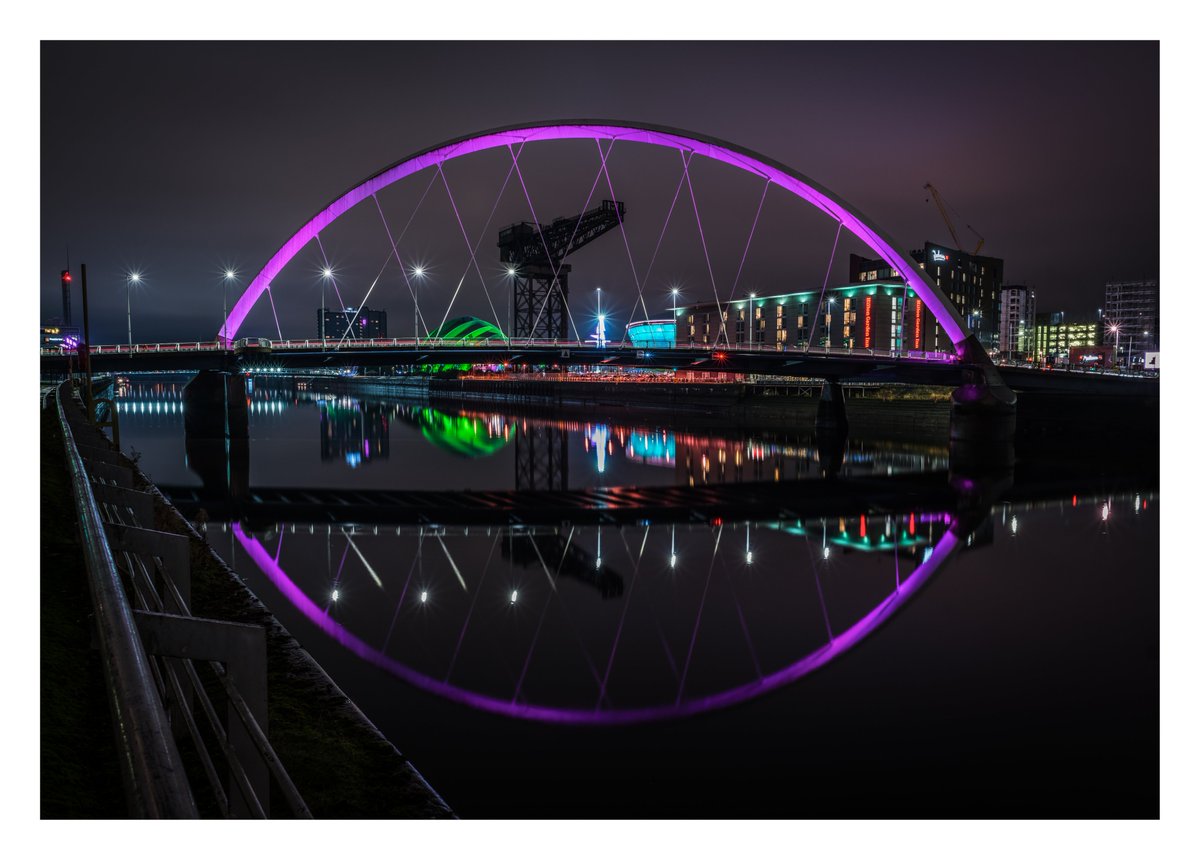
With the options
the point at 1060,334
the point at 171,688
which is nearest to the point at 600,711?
the point at 171,688

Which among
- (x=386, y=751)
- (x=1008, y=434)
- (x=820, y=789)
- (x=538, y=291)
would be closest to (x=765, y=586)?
(x=820, y=789)

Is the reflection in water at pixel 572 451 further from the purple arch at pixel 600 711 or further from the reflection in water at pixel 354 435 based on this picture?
the purple arch at pixel 600 711

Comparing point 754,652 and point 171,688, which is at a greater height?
point 171,688

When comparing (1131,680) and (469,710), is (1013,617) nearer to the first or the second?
(1131,680)

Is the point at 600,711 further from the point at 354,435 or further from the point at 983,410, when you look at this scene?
the point at 354,435

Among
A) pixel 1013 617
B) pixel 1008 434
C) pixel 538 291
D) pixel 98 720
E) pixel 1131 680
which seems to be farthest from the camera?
pixel 538 291

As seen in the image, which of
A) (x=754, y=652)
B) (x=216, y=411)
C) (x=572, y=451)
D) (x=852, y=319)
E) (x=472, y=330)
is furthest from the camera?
(x=472, y=330)
